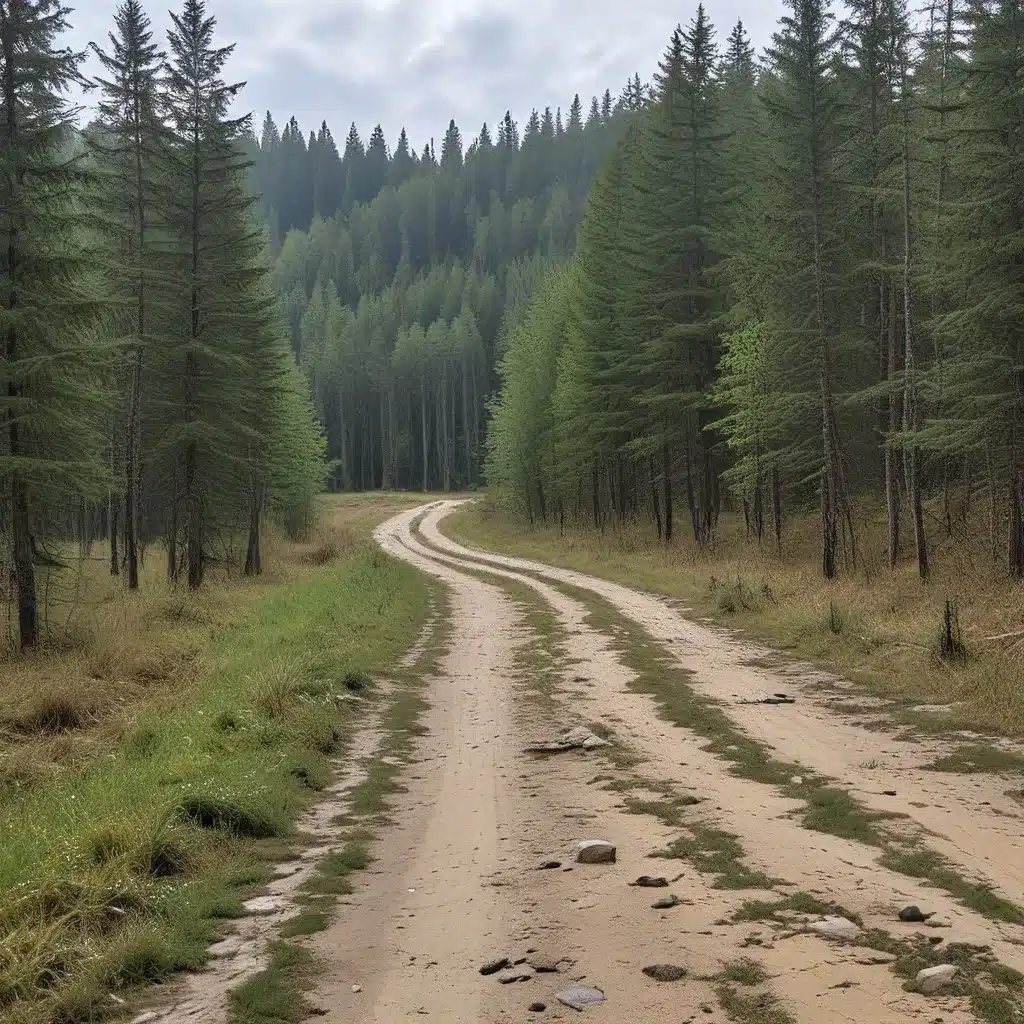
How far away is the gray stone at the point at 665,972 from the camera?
166 inches

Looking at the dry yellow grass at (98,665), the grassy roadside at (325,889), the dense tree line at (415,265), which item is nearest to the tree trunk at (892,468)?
the grassy roadside at (325,889)

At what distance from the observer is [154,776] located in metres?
7.96

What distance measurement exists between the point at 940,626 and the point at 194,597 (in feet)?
57.6

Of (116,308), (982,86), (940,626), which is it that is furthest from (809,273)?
(116,308)

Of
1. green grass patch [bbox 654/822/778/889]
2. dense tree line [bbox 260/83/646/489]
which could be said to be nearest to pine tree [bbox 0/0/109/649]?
green grass patch [bbox 654/822/778/889]

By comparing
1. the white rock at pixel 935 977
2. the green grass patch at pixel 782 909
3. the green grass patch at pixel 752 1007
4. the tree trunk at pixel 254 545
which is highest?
the tree trunk at pixel 254 545

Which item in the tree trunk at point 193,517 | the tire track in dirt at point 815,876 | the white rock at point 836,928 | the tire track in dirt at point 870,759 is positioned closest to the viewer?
the tire track in dirt at point 815,876

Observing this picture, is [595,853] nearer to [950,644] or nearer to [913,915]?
[913,915]

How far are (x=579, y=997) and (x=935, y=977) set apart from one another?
66.2 inches

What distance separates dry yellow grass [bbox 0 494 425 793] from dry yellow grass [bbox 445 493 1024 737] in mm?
10412

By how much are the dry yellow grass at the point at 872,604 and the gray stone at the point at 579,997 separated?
6.83 metres

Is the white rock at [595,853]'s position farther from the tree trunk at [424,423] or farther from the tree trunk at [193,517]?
the tree trunk at [424,423]

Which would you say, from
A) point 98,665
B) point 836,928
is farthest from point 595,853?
point 98,665

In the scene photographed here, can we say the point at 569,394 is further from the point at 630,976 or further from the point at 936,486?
the point at 630,976
